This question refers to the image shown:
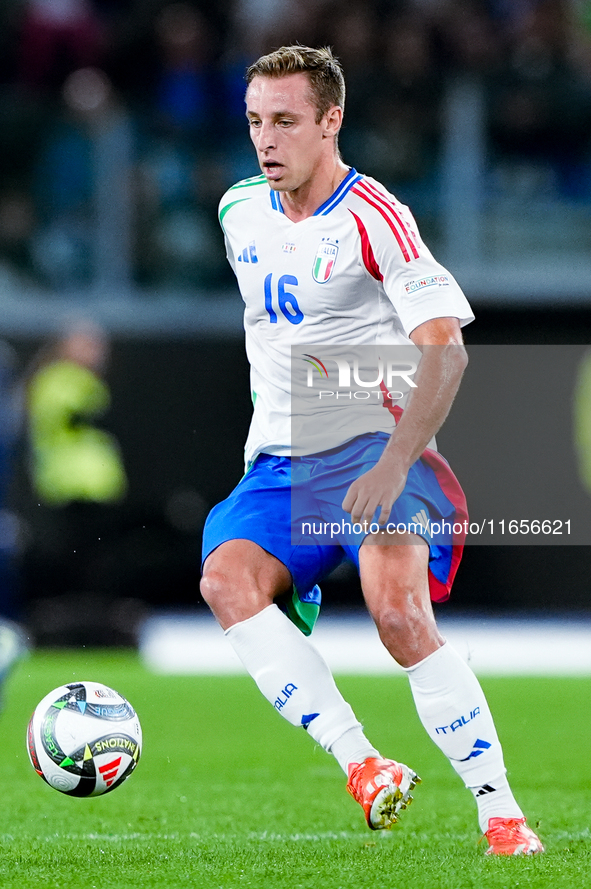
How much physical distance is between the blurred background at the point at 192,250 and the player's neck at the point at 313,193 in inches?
275

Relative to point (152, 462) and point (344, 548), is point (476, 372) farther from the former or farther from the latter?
point (344, 548)

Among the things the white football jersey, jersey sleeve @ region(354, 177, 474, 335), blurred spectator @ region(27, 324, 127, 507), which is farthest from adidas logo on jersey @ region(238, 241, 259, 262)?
blurred spectator @ region(27, 324, 127, 507)

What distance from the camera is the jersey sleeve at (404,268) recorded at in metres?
4.18

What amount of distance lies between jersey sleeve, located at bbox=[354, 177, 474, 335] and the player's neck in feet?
0.58

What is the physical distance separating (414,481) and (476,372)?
8.37 m

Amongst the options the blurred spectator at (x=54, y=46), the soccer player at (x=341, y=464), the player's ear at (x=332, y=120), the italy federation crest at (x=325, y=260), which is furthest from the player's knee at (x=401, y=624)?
the blurred spectator at (x=54, y=46)

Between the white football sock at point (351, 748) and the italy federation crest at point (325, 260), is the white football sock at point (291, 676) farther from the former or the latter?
the italy federation crest at point (325, 260)

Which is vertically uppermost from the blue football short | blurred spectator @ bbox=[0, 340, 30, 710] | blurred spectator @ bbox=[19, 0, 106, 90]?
blurred spectator @ bbox=[19, 0, 106, 90]

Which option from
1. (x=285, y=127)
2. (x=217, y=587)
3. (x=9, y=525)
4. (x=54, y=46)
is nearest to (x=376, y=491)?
(x=217, y=587)

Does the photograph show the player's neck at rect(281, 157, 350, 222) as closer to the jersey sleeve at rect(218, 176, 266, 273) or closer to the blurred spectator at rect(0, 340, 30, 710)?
the jersey sleeve at rect(218, 176, 266, 273)

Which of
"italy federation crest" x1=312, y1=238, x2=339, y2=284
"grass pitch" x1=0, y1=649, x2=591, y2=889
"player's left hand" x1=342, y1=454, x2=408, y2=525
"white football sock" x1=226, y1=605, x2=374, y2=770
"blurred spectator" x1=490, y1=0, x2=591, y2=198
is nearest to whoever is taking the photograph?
"grass pitch" x1=0, y1=649, x2=591, y2=889

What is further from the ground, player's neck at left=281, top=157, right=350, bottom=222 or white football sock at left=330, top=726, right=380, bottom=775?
player's neck at left=281, top=157, right=350, bottom=222

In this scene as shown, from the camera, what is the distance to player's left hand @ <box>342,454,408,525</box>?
4.02 m

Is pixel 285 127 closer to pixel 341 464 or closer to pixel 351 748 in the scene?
pixel 341 464
